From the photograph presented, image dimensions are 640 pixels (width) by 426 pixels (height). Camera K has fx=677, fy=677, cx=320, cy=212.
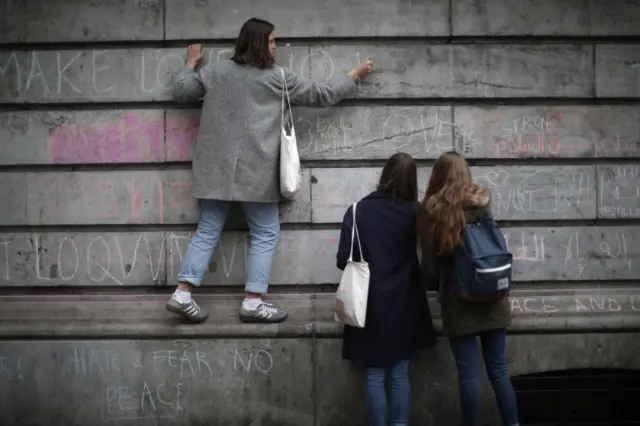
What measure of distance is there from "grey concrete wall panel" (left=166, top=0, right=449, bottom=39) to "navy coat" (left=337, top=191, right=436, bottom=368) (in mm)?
1710

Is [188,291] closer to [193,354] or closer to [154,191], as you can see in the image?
[193,354]

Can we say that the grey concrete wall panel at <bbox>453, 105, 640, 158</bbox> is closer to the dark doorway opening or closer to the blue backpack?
the blue backpack

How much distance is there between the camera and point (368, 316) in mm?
4488

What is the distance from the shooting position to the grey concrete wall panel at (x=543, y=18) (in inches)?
219

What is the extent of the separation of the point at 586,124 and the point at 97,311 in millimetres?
4292

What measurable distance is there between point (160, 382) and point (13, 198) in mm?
1962

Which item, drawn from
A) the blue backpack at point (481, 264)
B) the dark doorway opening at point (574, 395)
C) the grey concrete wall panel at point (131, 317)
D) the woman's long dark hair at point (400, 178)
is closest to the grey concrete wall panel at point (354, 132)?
the woman's long dark hair at point (400, 178)

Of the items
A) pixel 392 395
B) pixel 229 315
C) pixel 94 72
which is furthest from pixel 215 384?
pixel 94 72

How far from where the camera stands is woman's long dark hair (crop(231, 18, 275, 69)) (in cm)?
510

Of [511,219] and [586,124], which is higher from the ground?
[586,124]

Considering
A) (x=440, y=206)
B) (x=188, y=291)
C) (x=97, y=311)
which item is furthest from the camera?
(x=97, y=311)

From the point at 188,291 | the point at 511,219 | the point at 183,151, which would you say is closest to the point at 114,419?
the point at 188,291

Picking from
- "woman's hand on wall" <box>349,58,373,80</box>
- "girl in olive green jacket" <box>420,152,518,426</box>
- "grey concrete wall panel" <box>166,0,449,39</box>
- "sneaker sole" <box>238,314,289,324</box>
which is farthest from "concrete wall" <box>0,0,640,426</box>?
"girl in olive green jacket" <box>420,152,518,426</box>

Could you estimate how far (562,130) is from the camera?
18.4 feet
